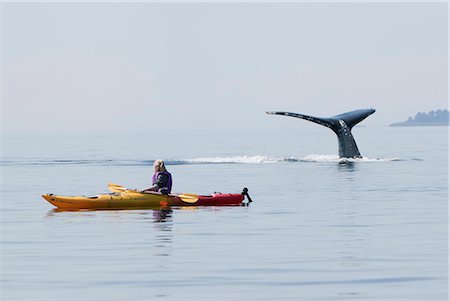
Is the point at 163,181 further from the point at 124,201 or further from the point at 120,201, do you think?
the point at 120,201

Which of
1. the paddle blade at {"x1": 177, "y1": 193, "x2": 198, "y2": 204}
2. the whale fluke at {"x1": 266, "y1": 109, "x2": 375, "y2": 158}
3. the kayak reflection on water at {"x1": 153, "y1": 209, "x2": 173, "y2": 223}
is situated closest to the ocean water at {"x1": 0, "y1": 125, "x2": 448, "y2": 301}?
the kayak reflection on water at {"x1": 153, "y1": 209, "x2": 173, "y2": 223}

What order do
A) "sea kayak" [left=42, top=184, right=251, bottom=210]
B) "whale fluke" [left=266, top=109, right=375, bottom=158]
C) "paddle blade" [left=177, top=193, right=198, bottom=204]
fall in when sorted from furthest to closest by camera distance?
1. "whale fluke" [left=266, top=109, right=375, bottom=158]
2. "paddle blade" [left=177, top=193, right=198, bottom=204]
3. "sea kayak" [left=42, top=184, right=251, bottom=210]

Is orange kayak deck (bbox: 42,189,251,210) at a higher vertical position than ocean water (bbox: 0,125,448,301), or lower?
higher

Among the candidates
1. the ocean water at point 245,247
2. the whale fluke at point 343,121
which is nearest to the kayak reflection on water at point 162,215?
the ocean water at point 245,247

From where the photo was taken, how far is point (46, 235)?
27.1 meters

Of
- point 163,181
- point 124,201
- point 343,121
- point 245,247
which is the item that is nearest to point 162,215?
point 163,181

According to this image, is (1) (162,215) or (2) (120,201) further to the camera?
(2) (120,201)

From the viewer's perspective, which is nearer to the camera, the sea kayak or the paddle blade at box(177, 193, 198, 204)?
the sea kayak

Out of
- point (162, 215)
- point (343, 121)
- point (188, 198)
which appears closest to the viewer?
point (162, 215)

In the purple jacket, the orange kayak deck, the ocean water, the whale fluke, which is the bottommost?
the ocean water

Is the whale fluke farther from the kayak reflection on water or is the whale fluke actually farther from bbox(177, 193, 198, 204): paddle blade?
the kayak reflection on water

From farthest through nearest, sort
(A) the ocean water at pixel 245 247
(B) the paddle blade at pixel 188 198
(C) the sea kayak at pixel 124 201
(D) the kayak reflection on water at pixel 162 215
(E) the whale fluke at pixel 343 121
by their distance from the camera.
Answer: (E) the whale fluke at pixel 343 121 < (B) the paddle blade at pixel 188 198 < (C) the sea kayak at pixel 124 201 < (D) the kayak reflection on water at pixel 162 215 < (A) the ocean water at pixel 245 247

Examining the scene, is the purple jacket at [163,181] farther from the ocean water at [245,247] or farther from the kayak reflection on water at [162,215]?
the ocean water at [245,247]

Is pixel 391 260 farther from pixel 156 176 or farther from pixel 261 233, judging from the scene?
pixel 156 176
